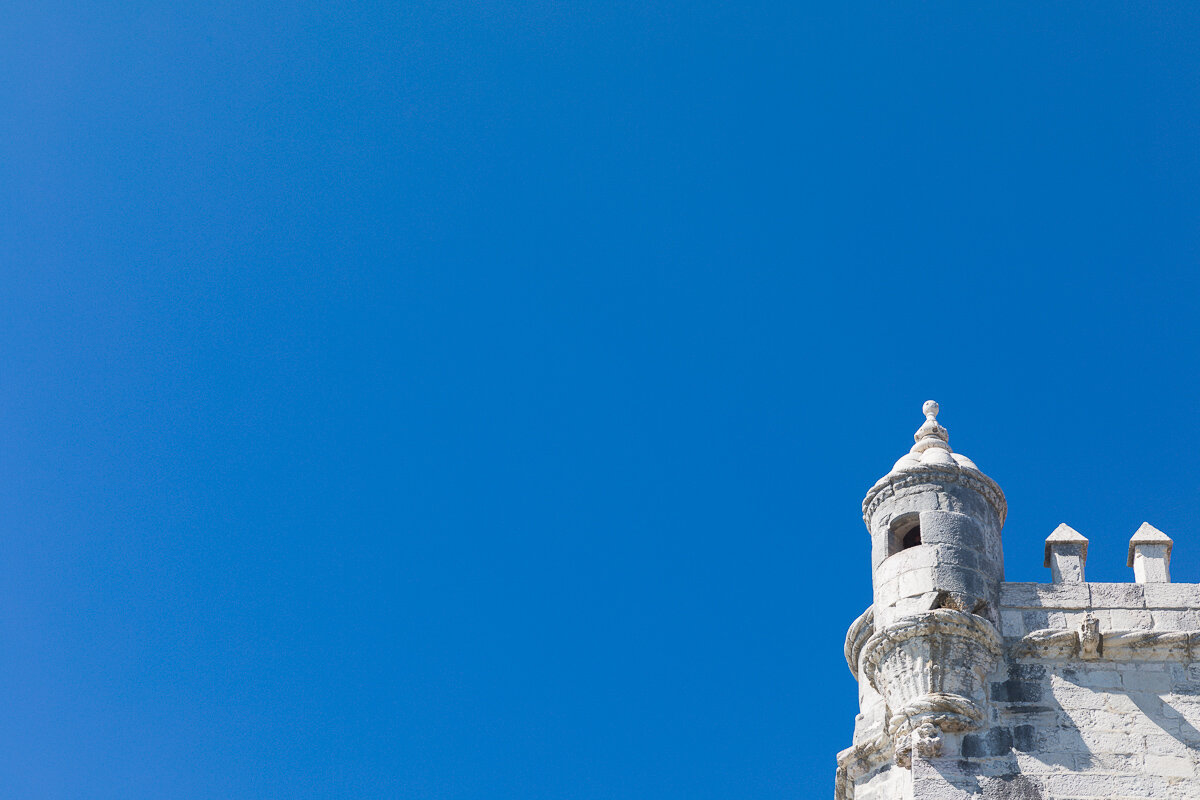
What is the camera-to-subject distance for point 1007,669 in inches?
618

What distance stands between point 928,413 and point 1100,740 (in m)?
5.22

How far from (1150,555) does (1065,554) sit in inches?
36.7

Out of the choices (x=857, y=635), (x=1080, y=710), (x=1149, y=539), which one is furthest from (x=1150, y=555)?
(x=857, y=635)

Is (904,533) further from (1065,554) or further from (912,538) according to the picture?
(1065,554)

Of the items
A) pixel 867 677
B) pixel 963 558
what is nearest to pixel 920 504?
pixel 963 558

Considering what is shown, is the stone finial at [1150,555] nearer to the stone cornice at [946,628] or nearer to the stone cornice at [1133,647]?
the stone cornice at [1133,647]

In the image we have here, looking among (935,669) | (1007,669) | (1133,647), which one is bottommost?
(935,669)

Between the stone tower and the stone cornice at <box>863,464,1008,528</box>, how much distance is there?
0.02 meters

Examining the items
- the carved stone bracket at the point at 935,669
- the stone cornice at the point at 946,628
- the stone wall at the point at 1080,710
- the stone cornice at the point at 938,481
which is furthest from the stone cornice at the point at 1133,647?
the stone cornice at the point at 938,481

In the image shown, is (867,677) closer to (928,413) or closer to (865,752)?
(865,752)

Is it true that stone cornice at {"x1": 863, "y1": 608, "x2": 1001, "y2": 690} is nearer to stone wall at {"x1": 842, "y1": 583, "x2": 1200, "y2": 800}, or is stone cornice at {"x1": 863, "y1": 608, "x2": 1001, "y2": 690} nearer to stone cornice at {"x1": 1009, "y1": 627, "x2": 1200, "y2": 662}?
stone wall at {"x1": 842, "y1": 583, "x2": 1200, "y2": 800}

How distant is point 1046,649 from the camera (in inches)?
621

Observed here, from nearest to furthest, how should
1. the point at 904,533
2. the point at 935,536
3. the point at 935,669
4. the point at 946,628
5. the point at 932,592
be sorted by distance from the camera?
the point at 935,669 → the point at 946,628 → the point at 932,592 → the point at 935,536 → the point at 904,533

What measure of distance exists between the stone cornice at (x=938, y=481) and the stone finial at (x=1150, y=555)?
61.0 inches
